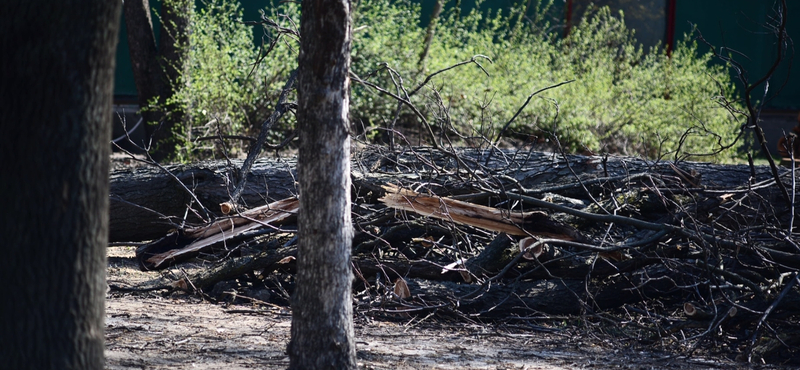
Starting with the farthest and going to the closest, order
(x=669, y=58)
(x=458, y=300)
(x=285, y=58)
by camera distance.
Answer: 1. (x=669, y=58)
2. (x=285, y=58)
3. (x=458, y=300)

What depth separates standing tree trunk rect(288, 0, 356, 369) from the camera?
2.84 m

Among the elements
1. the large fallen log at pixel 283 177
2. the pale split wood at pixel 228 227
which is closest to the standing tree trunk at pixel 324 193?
the pale split wood at pixel 228 227

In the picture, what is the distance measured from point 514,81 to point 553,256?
6.68m

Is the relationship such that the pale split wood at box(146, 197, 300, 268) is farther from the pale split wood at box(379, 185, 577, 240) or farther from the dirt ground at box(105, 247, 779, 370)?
the pale split wood at box(379, 185, 577, 240)

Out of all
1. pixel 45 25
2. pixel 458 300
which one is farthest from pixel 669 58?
pixel 45 25

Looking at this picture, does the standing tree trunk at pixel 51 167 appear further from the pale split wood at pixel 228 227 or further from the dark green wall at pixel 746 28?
the dark green wall at pixel 746 28

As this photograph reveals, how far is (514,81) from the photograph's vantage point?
11133 mm

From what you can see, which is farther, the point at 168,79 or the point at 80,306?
the point at 168,79

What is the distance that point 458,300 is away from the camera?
178 inches

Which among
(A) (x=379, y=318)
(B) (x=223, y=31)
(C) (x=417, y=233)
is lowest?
(A) (x=379, y=318)

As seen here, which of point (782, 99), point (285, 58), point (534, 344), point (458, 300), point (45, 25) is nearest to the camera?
point (45, 25)

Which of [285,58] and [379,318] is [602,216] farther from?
[285,58]

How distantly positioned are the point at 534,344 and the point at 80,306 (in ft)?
8.74

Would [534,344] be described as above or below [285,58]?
below
